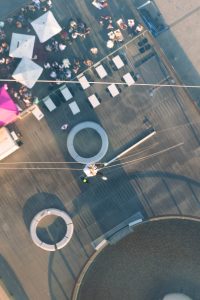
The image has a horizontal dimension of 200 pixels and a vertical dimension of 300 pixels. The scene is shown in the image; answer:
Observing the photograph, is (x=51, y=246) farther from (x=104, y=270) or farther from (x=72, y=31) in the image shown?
(x=72, y=31)

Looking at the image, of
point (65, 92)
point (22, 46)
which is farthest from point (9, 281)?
point (22, 46)

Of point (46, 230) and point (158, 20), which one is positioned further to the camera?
point (158, 20)

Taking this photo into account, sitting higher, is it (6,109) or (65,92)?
(6,109)

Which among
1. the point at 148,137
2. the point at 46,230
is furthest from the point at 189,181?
the point at 46,230

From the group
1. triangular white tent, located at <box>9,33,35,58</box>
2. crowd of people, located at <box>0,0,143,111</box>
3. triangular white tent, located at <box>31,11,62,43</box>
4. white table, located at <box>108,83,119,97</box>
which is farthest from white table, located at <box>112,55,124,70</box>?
triangular white tent, located at <box>9,33,35,58</box>

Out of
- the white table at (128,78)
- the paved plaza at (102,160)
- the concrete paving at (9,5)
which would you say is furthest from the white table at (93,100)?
the concrete paving at (9,5)

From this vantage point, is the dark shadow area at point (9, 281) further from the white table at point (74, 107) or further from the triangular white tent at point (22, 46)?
the triangular white tent at point (22, 46)

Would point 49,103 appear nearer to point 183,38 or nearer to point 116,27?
point 116,27
